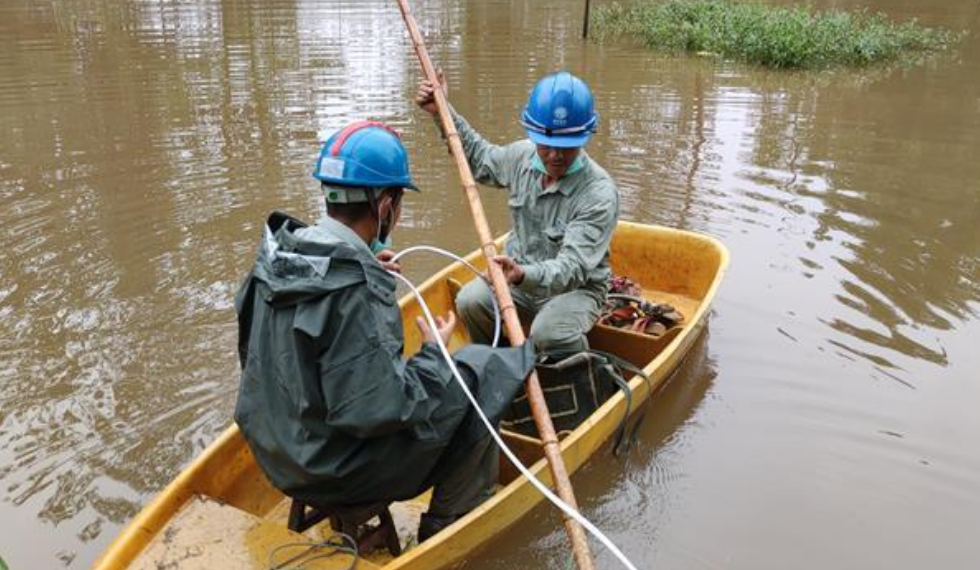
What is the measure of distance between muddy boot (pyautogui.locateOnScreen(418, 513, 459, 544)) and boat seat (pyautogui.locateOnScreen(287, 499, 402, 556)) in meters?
0.12

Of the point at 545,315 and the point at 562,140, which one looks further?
the point at 545,315

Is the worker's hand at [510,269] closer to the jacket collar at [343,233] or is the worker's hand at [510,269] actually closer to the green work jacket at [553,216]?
the green work jacket at [553,216]

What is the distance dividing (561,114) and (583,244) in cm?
70

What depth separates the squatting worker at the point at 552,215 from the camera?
4.41 m

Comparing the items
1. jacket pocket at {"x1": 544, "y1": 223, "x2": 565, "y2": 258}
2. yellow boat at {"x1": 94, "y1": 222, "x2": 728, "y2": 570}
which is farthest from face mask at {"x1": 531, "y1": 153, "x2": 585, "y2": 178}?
yellow boat at {"x1": 94, "y1": 222, "x2": 728, "y2": 570}

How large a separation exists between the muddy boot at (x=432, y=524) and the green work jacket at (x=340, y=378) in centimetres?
27

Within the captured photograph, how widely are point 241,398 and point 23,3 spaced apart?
2141 cm

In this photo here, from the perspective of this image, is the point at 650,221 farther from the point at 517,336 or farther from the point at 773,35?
the point at 773,35

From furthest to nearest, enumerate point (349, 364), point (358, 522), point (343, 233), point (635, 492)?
point (635, 492) < point (358, 522) < point (343, 233) < point (349, 364)

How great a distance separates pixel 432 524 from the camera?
3.62m

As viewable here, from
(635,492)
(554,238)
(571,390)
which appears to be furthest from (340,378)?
(635,492)

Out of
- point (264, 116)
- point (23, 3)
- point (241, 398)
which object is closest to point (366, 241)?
point (241, 398)

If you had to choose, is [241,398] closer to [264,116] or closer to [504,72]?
[264,116]

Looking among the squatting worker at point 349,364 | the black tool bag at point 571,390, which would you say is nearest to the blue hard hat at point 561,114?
the black tool bag at point 571,390
